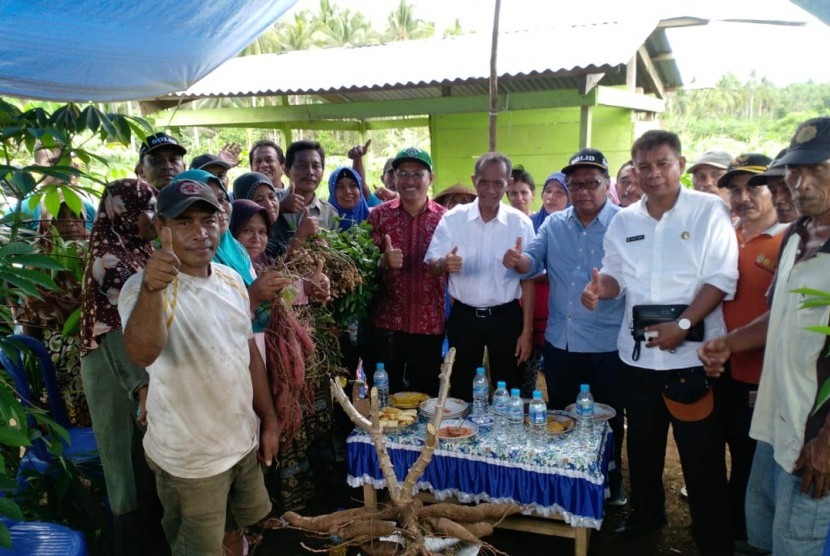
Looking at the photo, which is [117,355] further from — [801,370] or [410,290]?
[801,370]

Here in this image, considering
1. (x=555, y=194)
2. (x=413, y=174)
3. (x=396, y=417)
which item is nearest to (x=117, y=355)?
(x=396, y=417)

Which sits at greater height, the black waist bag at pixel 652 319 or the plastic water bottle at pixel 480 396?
the black waist bag at pixel 652 319

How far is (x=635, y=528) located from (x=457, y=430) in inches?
51.0

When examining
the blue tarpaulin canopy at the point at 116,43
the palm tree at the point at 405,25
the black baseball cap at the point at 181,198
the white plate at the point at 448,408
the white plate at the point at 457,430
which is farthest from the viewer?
the palm tree at the point at 405,25

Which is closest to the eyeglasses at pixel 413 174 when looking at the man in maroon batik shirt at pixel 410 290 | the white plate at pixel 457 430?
the man in maroon batik shirt at pixel 410 290

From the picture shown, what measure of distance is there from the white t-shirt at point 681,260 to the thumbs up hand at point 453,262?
1.09 metres

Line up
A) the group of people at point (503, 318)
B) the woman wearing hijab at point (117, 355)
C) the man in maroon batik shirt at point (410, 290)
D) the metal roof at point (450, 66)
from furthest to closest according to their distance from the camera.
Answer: the metal roof at point (450, 66), the man in maroon batik shirt at point (410, 290), the woman wearing hijab at point (117, 355), the group of people at point (503, 318)

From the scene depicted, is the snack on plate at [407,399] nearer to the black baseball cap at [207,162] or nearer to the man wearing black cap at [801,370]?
the man wearing black cap at [801,370]

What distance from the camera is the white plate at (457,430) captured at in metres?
3.20

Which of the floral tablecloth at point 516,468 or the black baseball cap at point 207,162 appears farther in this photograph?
the black baseball cap at point 207,162

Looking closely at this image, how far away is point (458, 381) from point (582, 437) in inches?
45.4

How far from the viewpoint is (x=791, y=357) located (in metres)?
2.22

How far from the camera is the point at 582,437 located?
3172mm

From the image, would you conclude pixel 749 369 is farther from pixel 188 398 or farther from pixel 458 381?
pixel 188 398
